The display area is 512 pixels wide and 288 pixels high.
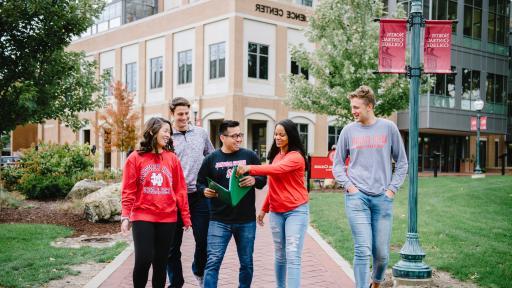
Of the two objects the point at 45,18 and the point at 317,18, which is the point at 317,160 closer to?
the point at 317,18

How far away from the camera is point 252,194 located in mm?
5359

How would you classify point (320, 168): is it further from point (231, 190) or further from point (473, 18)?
point (473, 18)

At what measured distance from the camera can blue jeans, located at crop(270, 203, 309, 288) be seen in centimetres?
503

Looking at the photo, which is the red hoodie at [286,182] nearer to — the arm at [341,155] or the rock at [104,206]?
the arm at [341,155]

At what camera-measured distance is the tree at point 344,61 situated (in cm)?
1914

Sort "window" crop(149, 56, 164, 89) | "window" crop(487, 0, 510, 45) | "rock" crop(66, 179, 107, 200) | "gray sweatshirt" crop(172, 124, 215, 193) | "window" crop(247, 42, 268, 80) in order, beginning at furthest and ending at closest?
1. "window" crop(487, 0, 510, 45)
2. "window" crop(149, 56, 164, 89)
3. "window" crop(247, 42, 268, 80)
4. "rock" crop(66, 179, 107, 200)
5. "gray sweatshirt" crop(172, 124, 215, 193)

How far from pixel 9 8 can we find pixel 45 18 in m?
0.79

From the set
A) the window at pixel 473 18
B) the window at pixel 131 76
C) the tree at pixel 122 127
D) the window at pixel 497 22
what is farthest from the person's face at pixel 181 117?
the window at pixel 497 22

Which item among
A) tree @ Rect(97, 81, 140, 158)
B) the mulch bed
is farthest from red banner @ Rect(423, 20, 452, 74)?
tree @ Rect(97, 81, 140, 158)

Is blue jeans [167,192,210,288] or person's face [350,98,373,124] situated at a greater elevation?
person's face [350,98,373,124]

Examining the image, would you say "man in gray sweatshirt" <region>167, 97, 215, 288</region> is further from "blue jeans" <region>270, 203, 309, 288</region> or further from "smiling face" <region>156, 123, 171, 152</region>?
"blue jeans" <region>270, 203, 309, 288</region>

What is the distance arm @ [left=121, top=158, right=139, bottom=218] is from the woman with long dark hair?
0.93m

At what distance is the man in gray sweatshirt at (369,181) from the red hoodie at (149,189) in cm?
161

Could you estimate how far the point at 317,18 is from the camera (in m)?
20.2
